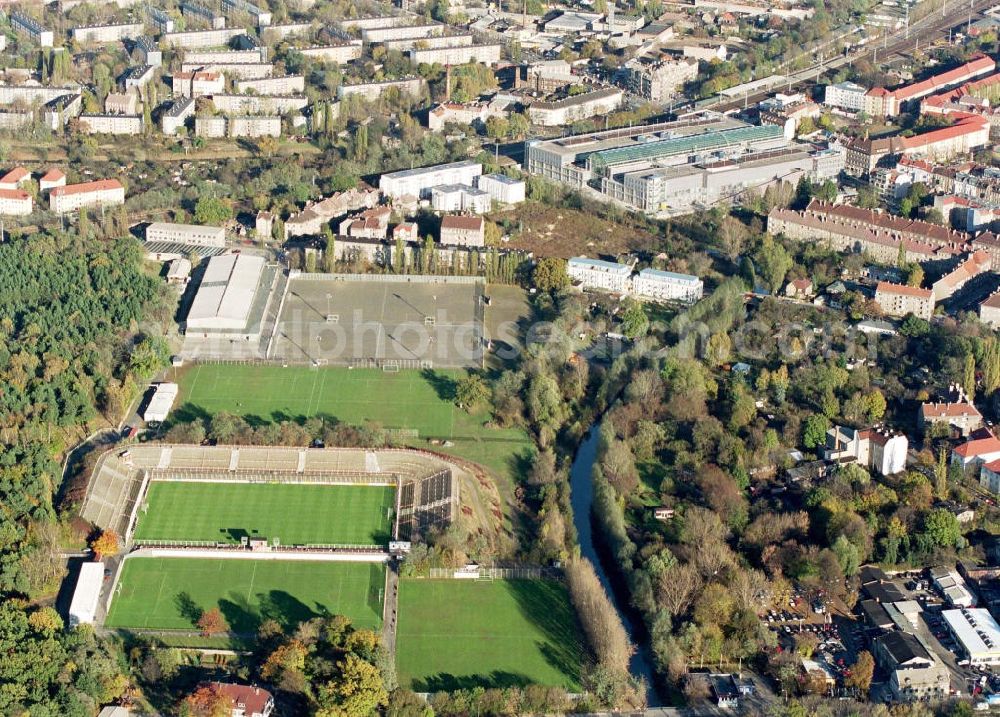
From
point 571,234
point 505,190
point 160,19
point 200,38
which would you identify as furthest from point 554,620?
point 160,19

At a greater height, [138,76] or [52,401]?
[138,76]

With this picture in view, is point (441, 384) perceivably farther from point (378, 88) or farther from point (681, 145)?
point (378, 88)

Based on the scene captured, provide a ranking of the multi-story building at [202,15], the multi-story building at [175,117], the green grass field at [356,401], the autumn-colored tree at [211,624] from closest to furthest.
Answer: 1. the autumn-colored tree at [211,624]
2. the green grass field at [356,401]
3. the multi-story building at [175,117]
4. the multi-story building at [202,15]

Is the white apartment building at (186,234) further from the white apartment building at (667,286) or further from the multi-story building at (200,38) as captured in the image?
the multi-story building at (200,38)

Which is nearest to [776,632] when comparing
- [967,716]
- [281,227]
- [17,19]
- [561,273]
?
[967,716]

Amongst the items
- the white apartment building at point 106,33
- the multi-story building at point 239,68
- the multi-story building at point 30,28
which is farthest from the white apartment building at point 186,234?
the white apartment building at point 106,33
